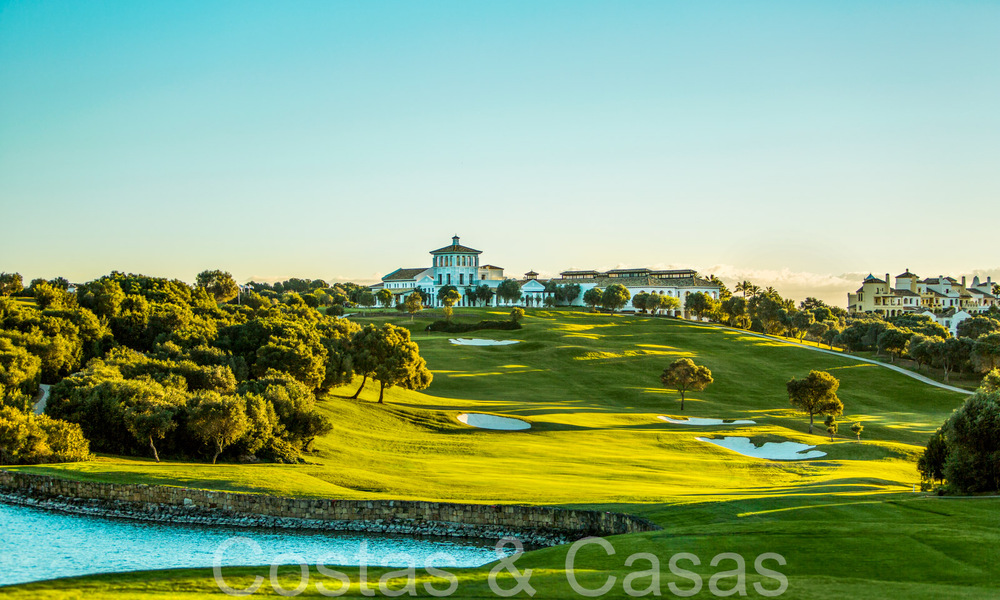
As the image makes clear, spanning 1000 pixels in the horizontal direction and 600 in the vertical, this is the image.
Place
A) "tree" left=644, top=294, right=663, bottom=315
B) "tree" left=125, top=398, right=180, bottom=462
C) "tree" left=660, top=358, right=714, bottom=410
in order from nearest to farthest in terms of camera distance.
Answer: "tree" left=125, top=398, right=180, bottom=462 < "tree" left=660, top=358, right=714, bottom=410 < "tree" left=644, top=294, right=663, bottom=315

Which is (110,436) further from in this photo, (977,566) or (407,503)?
(977,566)

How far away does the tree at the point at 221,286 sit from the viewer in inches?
5118

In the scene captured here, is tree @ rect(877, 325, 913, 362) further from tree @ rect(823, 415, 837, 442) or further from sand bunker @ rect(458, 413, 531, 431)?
sand bunker @ rect(458, 413, 531, 431)

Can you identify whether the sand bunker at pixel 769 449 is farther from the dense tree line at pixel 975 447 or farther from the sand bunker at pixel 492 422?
the dense tree line at pixel 975 447

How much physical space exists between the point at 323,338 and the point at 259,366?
7.04 meters

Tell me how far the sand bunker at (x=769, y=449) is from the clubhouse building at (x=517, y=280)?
11755 centimetres

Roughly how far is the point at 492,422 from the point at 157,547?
3258 cm

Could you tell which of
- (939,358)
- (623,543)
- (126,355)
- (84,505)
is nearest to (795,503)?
(623,543)

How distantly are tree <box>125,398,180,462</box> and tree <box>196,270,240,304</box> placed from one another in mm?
91666

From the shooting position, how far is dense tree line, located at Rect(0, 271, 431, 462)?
132ft

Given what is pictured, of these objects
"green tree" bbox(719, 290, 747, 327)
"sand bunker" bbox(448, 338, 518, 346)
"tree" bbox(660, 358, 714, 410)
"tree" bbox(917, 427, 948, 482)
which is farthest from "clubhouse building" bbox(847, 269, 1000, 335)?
"tree" bbox(917, 427, 948, 482)

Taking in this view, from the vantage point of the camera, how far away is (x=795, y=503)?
27656mm

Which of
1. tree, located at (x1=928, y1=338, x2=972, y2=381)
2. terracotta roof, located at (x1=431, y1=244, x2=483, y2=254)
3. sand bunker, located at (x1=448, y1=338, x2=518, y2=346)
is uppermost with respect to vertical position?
terracotta roof, located at (x1=431, y1=244, x2=483, y2=254)

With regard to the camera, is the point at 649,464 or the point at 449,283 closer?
the point at 649,464
